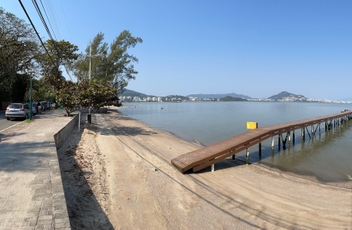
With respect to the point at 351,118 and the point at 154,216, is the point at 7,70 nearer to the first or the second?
the point at 154,216

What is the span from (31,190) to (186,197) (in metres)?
3.97

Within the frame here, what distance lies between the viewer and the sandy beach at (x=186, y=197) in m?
5.80

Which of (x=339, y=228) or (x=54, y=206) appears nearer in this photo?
(x=54, y=206)

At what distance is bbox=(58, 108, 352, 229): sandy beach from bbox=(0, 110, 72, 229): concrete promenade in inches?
27.1

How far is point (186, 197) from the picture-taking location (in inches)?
282

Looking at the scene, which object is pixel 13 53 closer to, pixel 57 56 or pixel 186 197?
pixel 57 56


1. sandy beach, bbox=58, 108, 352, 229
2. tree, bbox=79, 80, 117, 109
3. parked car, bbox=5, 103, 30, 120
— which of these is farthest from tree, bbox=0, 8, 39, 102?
sandy beach, bbox=58, 108, 352, 229

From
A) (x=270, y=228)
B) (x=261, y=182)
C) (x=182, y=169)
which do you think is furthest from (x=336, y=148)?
(x=270, y=228)

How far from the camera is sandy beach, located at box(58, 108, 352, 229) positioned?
580 cm

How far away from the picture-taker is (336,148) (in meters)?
18.5

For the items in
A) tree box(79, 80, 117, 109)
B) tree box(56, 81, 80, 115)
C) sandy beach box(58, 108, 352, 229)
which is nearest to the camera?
sandy beach box(58, 108, 352, 229)

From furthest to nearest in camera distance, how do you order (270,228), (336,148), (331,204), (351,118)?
1. (351,118)
2. (336,148)
3. (331,204)
4. (270,228)

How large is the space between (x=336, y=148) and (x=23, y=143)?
20013mm

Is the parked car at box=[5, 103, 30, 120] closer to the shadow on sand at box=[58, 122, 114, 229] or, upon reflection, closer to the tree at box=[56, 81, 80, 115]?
the tree at box=[56, 81, 80, 115]
